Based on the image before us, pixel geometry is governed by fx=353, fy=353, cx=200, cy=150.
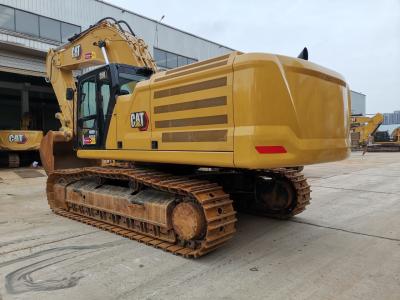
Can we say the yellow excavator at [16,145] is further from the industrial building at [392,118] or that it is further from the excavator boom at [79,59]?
the industrial building at [392,118]

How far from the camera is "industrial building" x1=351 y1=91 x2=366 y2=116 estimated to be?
169 feet

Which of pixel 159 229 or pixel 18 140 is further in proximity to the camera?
pixel 18 140

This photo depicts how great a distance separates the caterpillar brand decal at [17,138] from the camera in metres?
16.6

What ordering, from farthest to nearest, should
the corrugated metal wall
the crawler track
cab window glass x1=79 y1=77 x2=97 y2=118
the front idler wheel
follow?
1. the corrugated metal wall
2. cab window glass x1=79 y1=77 x2=97 y2=118
3. the front idler wheel
4. the crawler track

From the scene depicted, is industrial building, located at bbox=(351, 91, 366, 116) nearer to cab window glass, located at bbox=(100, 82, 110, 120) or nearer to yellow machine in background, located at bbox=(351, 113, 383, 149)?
yellow machine in background, located at bbox=(351, 113, 383, 149)

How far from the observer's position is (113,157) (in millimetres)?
5527

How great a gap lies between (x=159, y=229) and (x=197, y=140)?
1382 millimetres

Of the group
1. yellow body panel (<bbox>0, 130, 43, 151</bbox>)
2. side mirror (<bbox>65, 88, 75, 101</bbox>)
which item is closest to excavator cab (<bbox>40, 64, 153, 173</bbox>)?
side mirror (<bbox>65, 88, 75, 101</bbox>)

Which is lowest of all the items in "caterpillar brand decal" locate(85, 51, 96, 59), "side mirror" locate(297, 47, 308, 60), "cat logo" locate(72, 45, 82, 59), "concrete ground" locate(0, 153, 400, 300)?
"concrete ground" locate(0, 153, 400, 300)

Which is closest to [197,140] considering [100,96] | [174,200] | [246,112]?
[246,112]

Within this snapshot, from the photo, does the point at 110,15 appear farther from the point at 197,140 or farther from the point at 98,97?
the point at 197,140

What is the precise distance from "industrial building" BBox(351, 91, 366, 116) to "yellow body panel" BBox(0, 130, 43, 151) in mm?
45423

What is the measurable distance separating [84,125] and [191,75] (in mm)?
2821

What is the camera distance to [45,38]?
18.0 meters
